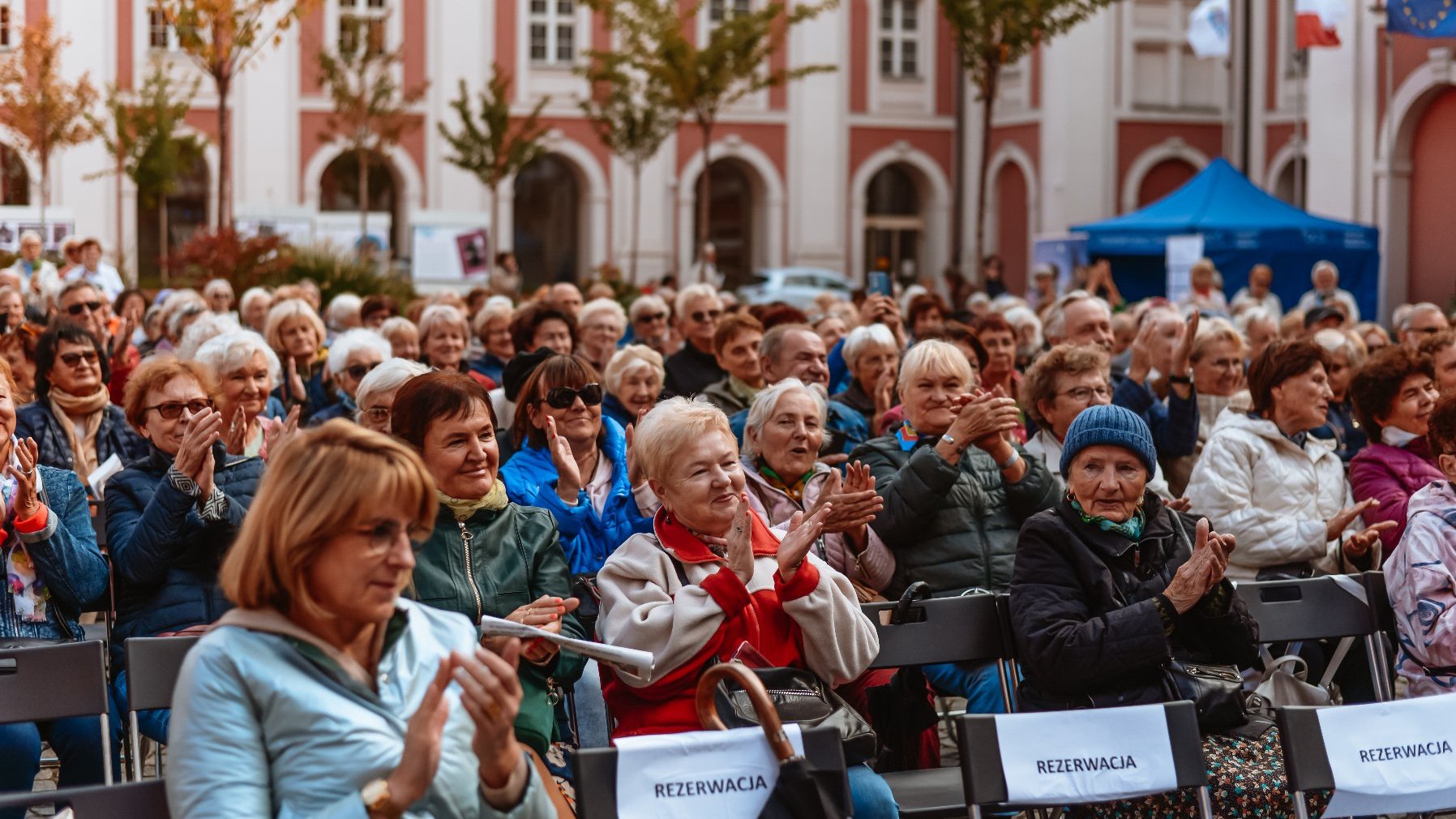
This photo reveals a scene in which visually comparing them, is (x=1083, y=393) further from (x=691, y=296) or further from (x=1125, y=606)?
(x=691, y=296)

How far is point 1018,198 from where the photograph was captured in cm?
4062

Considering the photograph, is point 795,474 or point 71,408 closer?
point 795,474

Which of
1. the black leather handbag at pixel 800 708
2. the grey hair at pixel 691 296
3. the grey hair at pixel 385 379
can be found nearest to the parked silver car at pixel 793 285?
the grey hair at pixel 691 296

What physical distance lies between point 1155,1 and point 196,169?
2101 cm

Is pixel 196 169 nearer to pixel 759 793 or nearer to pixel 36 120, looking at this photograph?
pixel 36 120

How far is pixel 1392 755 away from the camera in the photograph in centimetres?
453

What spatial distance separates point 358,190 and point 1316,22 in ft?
73.2

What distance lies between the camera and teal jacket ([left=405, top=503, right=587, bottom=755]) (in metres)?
4.79

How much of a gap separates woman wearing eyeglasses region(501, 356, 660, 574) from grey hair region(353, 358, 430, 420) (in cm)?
44

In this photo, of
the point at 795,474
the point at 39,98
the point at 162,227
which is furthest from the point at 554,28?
the point at 795,474

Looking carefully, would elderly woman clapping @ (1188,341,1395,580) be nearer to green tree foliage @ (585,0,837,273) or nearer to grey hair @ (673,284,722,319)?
grey hair @ (673,284,722,319)

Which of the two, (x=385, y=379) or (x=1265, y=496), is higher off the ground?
(x=385, y=379)

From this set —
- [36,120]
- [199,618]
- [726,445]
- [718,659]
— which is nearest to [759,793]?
[718,659]

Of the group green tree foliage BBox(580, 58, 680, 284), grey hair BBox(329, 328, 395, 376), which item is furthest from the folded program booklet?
green tree foliage BBox(580, 58, 680, 284)
